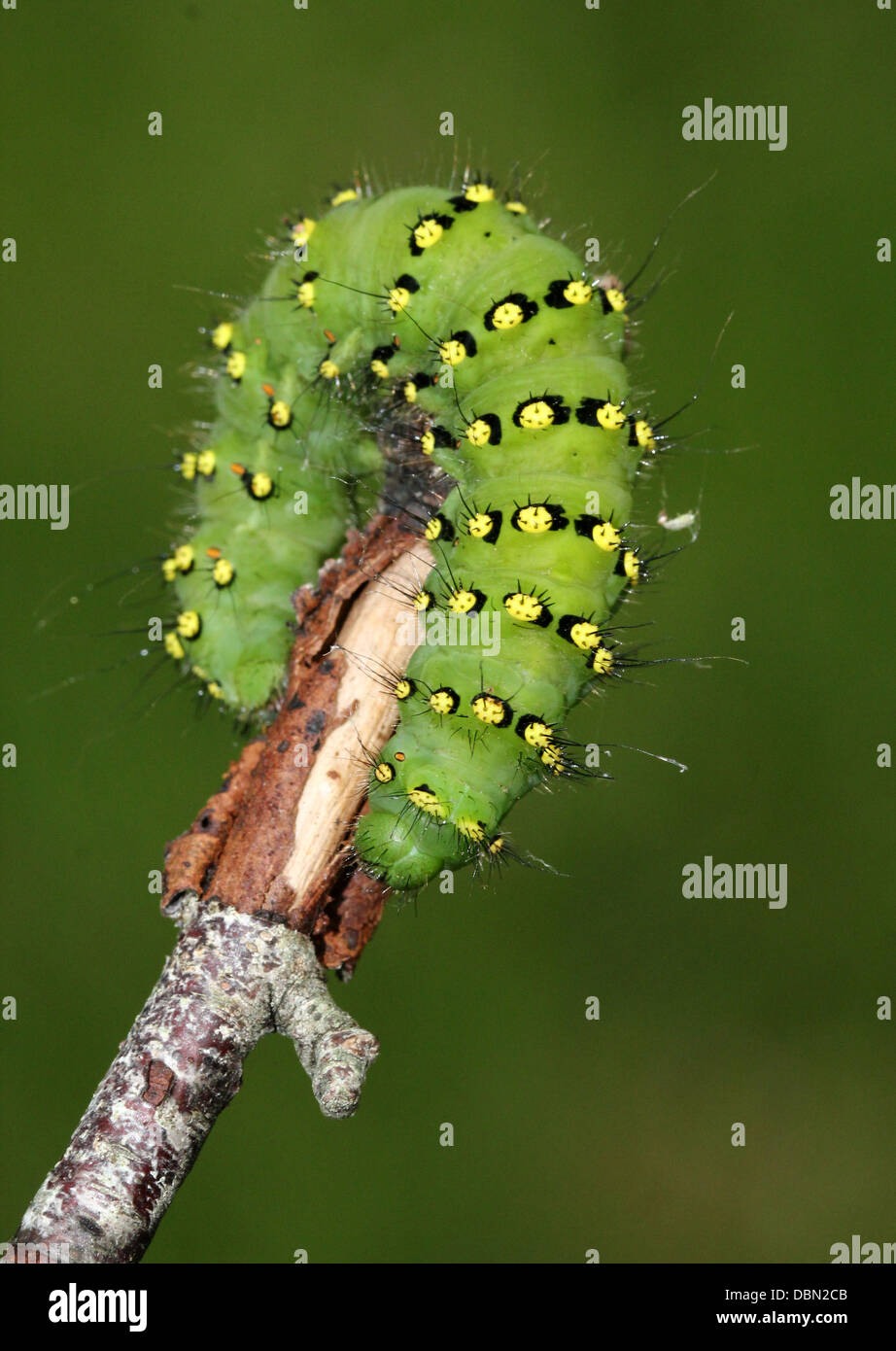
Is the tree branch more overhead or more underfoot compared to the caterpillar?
more underfoot

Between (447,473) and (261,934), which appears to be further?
(447,473)

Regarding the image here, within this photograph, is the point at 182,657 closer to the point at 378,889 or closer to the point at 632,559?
the point at 378,889

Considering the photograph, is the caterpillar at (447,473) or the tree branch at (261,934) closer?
the tree branch at (261,934)

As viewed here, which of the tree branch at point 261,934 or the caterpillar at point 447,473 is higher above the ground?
the caterpillar at point 447,473

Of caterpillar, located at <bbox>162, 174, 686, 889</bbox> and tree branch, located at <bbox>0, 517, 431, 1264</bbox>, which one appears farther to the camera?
caterpillar, located at <bbox>162, 174, 686, 889</bbox>

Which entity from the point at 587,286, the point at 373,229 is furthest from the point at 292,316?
the point at 587,286
